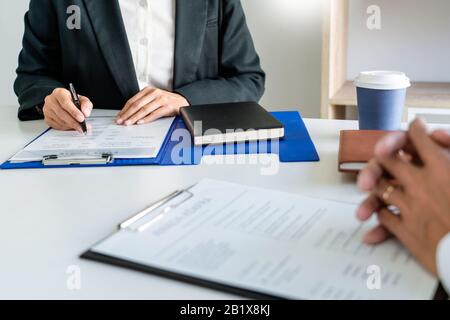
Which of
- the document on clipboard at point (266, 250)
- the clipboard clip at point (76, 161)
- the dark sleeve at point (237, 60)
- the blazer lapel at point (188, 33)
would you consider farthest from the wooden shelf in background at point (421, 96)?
the document on clipboard at point (266, 250)

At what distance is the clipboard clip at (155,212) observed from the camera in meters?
0.63

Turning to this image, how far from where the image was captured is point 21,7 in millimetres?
2590

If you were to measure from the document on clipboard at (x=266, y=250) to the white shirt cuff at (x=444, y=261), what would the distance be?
0.01 m

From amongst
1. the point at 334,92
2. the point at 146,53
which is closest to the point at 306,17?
the point at 334,92

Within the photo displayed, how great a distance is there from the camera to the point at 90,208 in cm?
73

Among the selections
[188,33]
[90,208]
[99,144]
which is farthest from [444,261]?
[188,33]

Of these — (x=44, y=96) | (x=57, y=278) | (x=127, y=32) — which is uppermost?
(x=127, y=32)

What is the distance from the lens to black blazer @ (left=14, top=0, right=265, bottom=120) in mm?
1373

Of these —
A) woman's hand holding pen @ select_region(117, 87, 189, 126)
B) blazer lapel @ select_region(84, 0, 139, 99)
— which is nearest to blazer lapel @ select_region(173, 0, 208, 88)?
blazer lapel @ select_region(84, 0, 139, 99)

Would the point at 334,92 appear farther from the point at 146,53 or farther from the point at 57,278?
the point at 57,278

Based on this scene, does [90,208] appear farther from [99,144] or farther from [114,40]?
[114,40]

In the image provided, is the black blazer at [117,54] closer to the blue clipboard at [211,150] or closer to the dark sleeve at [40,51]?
the dark sleeve at [40,51]

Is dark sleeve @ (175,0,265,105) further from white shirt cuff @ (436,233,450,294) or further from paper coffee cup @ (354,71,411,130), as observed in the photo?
white shirt cuff @ (436,233,450,294)
